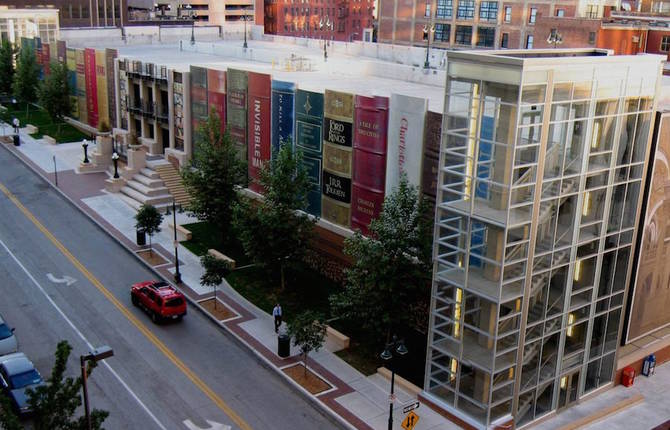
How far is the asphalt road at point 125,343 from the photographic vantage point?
95.0 feet

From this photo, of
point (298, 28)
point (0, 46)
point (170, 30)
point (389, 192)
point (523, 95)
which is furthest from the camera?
point (298, 28)

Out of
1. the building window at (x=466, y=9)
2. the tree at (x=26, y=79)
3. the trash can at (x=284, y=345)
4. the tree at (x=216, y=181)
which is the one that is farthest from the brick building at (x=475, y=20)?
the trash can at (x=284, y=345)

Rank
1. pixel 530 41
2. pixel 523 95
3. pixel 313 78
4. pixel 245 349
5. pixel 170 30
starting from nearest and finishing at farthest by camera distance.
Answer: pixel 523 95 → pixel 245 349 → pixel 313 78 → pixel 170 30 → pixel 530 41

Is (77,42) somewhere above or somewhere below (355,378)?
above

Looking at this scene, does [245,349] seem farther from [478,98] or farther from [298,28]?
[298,28]

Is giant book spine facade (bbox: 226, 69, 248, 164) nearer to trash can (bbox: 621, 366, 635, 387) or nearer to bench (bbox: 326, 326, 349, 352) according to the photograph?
bench (bbox: 326, 326, 349, 352)

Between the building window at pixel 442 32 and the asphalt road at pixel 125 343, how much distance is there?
68.3 metres

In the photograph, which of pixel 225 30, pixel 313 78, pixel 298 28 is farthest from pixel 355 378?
pixel 298 28

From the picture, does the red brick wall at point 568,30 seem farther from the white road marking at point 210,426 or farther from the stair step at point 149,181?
the white road marking at point 210,426

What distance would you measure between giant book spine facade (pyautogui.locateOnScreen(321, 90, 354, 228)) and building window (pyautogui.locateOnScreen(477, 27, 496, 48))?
6489 centimetres

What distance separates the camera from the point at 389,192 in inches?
1452

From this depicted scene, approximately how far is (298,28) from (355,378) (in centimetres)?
13816

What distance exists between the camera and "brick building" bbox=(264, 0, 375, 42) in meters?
158

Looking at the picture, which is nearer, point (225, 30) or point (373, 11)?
point (225, 30)
